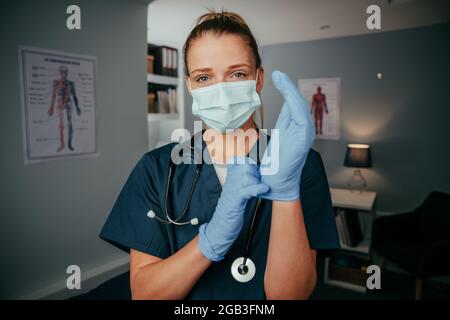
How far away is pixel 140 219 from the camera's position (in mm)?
811

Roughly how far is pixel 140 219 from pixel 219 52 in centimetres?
47

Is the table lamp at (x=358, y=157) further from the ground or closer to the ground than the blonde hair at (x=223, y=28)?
closer to the ground

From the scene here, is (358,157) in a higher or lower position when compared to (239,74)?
lower

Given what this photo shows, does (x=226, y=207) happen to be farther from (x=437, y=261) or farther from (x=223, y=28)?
(x=437, y=261)

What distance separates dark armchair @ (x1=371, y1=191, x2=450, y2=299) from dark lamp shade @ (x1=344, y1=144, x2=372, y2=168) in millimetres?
483

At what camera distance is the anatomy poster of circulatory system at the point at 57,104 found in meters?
1.56

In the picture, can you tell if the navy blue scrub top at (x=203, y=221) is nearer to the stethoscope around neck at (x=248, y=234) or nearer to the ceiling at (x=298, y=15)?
the stethoscope around neck at (x=248, y=234)

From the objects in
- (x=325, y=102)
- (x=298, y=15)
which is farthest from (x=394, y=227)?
(x=298, y=15)

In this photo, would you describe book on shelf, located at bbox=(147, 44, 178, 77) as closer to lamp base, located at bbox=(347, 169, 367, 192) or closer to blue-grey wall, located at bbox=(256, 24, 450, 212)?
blue-grey wall, located at bbox=(256, 24, 450, 212)

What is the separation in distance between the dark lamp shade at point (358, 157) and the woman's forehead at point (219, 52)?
2.26 m

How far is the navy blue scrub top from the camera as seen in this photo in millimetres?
793

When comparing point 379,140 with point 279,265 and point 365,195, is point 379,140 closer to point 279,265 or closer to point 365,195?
point 365,195

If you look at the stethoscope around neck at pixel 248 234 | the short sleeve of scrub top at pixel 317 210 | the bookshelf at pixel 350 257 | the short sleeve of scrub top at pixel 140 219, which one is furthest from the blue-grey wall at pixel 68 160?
the bookshelf at pixel 350 257

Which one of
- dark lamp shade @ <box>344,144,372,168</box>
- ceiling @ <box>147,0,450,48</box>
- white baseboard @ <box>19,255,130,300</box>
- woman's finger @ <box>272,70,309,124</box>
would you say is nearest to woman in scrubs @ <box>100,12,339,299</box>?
woman's finger @ <box>272,70,309,124</box>
